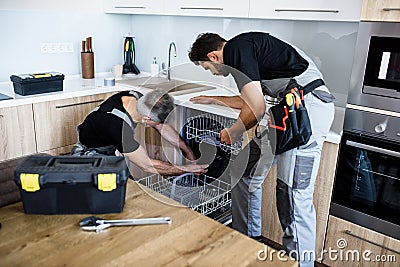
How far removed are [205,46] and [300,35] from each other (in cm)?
79

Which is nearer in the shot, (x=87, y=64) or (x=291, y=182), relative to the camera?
(x=291, y=182)

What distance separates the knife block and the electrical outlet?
126 millimetres

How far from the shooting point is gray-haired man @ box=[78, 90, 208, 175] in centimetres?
196

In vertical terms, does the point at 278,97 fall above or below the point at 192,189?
above

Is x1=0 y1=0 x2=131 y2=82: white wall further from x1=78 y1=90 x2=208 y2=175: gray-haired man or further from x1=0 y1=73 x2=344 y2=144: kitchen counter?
x1=78 y1=90 x2=208 y2=175: gray-haired man

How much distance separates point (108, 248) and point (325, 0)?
164 cm

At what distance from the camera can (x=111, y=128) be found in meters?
2.06

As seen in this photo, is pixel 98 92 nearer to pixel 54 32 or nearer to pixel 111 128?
pixel 54 32

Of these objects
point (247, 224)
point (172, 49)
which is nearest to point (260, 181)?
point (247, 224)

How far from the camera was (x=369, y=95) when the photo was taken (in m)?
1.87

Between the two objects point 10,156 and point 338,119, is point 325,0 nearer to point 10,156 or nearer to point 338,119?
point 338,119
